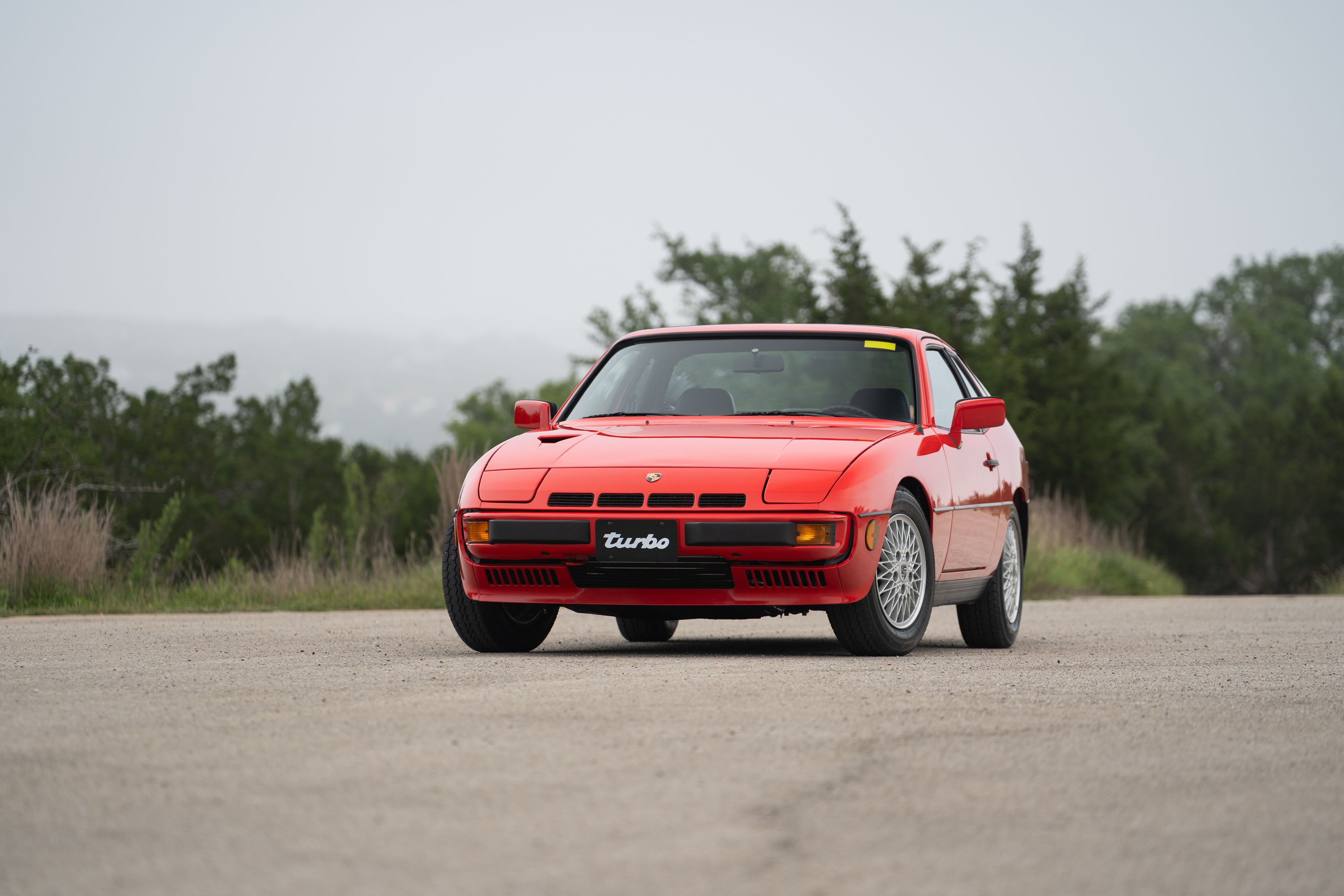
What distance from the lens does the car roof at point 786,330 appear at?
28.0 feet

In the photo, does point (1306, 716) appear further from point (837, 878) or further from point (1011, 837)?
point (837, 878)

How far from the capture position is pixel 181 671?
6.77 meters

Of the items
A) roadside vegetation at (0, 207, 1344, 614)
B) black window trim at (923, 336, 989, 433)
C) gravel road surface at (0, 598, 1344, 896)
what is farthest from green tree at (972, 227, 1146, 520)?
gravel road surface at (0, 598, 1344, 896)

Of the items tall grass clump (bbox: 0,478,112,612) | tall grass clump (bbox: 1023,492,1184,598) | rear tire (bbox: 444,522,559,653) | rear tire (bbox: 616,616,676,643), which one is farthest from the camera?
tall grass clump (bbox: 1023,492,1184,598)

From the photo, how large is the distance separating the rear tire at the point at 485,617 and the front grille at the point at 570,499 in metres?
0.49

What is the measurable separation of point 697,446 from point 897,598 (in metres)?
1.13

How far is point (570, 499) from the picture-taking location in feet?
23.6

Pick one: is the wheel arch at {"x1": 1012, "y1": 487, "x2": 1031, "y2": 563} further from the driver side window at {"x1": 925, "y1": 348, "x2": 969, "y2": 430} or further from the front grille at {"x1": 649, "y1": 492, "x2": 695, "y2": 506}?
the front grille at {"x1": 649, "y1": 492, "x2": 695, "y2": 506}

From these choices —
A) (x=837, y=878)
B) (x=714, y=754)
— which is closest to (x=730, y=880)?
(x=837, y=878)

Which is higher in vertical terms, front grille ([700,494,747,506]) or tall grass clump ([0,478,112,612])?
front grille ([700,494,747,506])

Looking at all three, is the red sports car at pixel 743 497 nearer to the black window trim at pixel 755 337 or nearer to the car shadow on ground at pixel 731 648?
the black window trim at pixel 755 337

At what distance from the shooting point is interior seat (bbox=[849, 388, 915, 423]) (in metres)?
8.25

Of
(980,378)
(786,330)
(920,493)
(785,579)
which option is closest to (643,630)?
(786,330)

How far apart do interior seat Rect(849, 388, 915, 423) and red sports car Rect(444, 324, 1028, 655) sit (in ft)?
0.04
